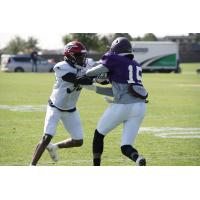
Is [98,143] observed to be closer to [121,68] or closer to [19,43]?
[121,68]

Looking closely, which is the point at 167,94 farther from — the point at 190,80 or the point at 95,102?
the point at 190,80

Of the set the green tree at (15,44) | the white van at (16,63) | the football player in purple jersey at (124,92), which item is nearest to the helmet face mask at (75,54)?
the football player in purple jersey at (124,92)

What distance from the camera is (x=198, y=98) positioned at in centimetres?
1630

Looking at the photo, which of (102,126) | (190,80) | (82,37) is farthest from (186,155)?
(190,80)

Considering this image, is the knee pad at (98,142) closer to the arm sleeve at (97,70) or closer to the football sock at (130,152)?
the football sock at (130,152)

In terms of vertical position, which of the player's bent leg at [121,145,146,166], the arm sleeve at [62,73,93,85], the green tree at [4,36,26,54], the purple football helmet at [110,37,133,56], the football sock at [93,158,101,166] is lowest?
the green tree at [4,36,26,54]

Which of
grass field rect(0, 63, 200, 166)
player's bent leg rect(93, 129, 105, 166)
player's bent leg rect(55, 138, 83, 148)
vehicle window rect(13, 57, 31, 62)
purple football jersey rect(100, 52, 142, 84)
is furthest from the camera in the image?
vehicle window rect(13, 57, 31, 62)

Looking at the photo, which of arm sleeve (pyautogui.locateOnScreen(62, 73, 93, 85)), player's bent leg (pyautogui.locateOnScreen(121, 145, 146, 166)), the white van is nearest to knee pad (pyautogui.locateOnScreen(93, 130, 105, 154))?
player's bent leg (pyautogui.locateOnScreen(121, 145, 146, 166))

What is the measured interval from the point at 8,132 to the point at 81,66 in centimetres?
334

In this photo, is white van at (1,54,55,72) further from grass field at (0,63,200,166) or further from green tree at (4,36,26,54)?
grass field at (0,63,200,166)

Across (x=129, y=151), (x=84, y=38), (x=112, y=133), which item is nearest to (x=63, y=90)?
(x=129, y=151)

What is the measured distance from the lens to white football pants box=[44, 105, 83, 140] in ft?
20.6

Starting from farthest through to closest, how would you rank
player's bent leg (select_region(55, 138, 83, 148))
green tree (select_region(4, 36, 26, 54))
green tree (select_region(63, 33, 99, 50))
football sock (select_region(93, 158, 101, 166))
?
green tree (select_region(4, 36, 26, 54)) < green tree (select_region(63, 33, 99, 50)) < player's bent leg (select_region(55, 138, 83, 148)) < football sock (select_region(93, 158, 101, 166))

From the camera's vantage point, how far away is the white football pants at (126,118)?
19.6 feet
